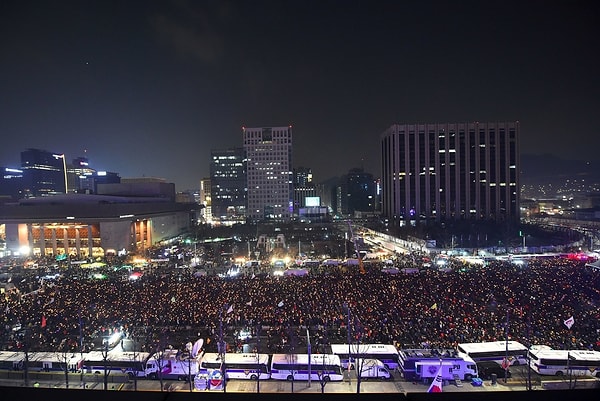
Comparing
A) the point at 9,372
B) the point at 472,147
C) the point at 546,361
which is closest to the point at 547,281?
the point at 546,361

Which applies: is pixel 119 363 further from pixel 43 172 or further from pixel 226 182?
pixel 43 172

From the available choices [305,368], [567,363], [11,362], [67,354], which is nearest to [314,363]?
[305,368]

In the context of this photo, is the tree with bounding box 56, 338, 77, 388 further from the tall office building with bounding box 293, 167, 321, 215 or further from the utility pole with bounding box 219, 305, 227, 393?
the tall office building with bounding box 293, 167, 321, 215

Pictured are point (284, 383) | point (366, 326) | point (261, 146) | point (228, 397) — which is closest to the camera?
point (228, 397)

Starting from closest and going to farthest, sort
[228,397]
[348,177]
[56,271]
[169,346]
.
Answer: [228,397]
[169,346]
[56,271]
[348,177]

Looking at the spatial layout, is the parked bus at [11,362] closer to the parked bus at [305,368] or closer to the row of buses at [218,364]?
the row of buses at [218,364]

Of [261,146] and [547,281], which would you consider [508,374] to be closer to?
[547,281]
